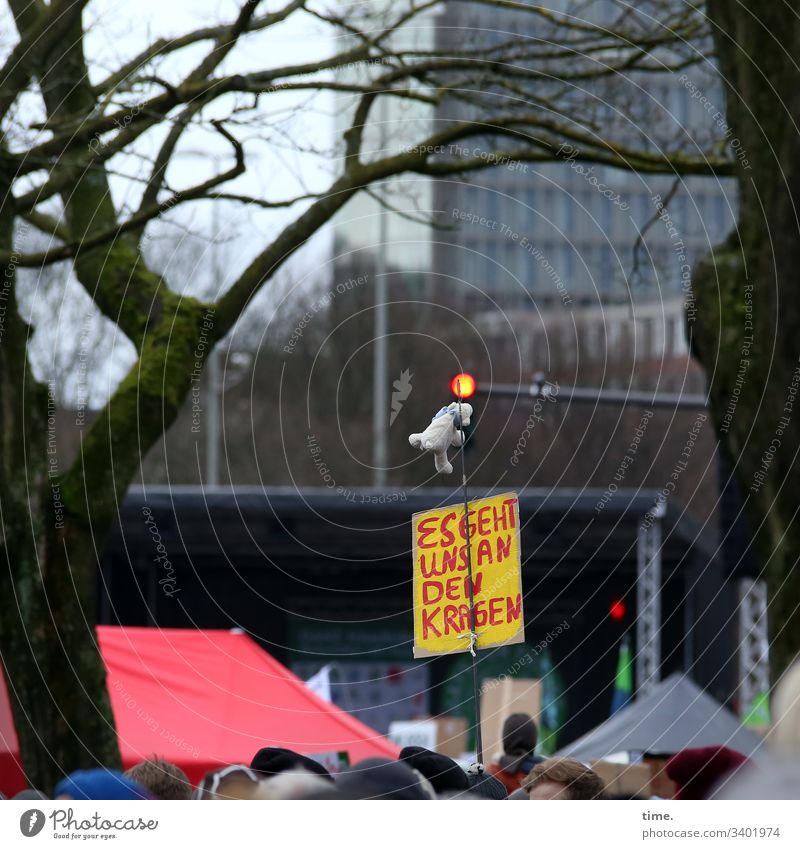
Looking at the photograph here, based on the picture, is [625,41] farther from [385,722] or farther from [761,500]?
[385,722]

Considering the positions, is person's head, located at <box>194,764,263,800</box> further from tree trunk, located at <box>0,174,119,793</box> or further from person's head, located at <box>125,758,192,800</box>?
tree trunk, located at <box>0,174,119,793</box>

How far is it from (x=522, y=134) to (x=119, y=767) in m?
4.16

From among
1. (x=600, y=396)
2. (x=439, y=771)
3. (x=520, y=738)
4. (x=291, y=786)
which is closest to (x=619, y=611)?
(x=600, y=396)

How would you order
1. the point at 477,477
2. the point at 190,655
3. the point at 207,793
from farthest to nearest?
1. the point at 477,477
2. the point at 190,655
3. the point at 207,793

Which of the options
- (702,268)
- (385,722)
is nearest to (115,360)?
(385,722)

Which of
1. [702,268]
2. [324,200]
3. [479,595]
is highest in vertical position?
[324,200]

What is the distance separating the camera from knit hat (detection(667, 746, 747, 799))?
4445 mm

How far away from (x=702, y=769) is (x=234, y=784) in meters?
1.49

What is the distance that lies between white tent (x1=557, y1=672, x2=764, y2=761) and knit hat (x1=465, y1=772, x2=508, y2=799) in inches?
195

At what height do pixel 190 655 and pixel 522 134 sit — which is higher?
pixel 522 134

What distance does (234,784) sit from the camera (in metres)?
4.27

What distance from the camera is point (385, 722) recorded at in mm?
20844

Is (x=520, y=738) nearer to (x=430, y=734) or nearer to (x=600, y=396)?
(x=600, y=396)

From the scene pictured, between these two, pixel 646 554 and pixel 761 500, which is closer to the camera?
pixel 761 500
